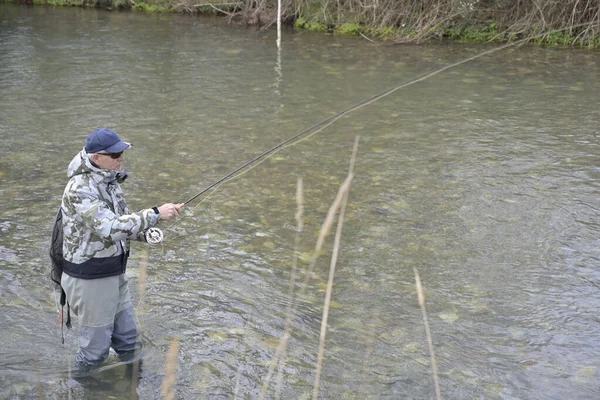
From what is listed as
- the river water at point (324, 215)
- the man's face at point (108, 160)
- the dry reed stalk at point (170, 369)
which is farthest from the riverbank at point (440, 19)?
the dry reed stalk at point (170, 369)

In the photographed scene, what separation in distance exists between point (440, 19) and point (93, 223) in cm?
1362

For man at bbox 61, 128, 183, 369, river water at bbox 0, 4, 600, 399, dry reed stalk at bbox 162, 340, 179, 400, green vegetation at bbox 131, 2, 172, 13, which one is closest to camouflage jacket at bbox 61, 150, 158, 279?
man at bbox 61, 128, 183, 369

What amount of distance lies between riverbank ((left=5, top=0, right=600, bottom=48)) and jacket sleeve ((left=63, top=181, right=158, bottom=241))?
12062 millimetres

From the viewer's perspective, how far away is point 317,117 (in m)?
10.9

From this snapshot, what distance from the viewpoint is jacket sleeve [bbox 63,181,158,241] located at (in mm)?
4082

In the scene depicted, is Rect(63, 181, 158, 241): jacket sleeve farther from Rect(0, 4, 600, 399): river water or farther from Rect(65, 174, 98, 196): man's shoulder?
Rect(0, 4, 600, 399): river water

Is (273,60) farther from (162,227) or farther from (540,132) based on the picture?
(162,227)

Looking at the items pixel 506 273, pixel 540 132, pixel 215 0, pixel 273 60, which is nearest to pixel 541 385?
pixel 506 273

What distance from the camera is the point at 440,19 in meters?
16.4

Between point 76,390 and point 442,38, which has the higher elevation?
point 442,38

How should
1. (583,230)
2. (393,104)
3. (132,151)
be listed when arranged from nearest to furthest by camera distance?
(583,230) → (132,151) → (393,104)

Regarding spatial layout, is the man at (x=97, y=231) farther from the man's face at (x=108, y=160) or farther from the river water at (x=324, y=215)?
the river water at (x=324, y=215)

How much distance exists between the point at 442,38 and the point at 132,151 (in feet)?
30.7

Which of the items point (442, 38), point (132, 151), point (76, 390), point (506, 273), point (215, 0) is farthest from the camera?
point (215, 0)
